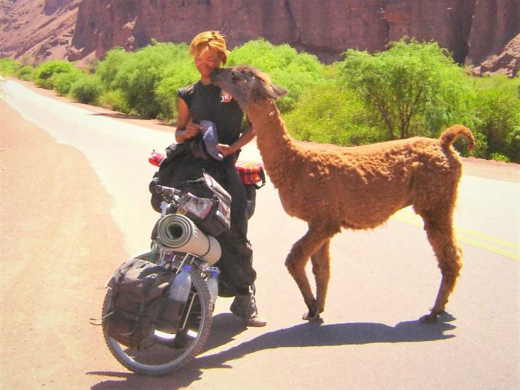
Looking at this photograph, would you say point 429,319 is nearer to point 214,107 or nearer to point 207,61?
point 214,107

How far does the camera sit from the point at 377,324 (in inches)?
211

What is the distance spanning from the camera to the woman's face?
498 centimetres

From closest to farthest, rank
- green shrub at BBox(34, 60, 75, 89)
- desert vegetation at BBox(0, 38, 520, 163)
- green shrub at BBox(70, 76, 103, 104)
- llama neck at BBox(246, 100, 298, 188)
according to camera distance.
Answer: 1. llama neck at BBox(246, 100, 298, 188)
2. desert vegetation at BBox(0, 38, 520, 163)
3. green shrub at BBox(70, 76, 103, 104)
4. green shrub at BBox(34, 60, 75, 89)

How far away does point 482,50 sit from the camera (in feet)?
200

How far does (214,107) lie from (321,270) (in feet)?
5.51

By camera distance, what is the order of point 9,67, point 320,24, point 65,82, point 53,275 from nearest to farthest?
1. point 53,275
2. point 320,24
3. point 65,82
4. point 9,67

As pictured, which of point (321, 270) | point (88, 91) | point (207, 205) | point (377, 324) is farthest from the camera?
point (88, 91)

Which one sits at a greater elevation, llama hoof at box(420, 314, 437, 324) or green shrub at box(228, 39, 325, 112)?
green shrub at box(228, 39, 325, 112)

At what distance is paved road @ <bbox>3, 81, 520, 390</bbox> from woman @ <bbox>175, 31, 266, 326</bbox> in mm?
585

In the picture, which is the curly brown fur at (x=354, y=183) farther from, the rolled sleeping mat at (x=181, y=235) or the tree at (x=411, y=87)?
the tree at (x=411, y=87)

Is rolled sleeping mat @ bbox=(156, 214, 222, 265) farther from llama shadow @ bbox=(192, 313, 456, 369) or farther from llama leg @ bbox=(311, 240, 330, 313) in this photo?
llama leg @ bbox=(311, 240, 330, 313)

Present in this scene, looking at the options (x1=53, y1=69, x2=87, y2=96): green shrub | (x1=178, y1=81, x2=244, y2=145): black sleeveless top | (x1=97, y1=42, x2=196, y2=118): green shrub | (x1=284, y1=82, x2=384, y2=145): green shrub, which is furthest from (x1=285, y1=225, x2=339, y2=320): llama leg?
(x1=53, y1=69, x2=87, y2=96): green shrub

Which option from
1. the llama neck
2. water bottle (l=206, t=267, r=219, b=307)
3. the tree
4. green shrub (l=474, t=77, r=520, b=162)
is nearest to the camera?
water bottle (l=206, t=267, r=219, b=307)

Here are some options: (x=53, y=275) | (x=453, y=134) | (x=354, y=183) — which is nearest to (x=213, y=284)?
(x=354, y=183)
